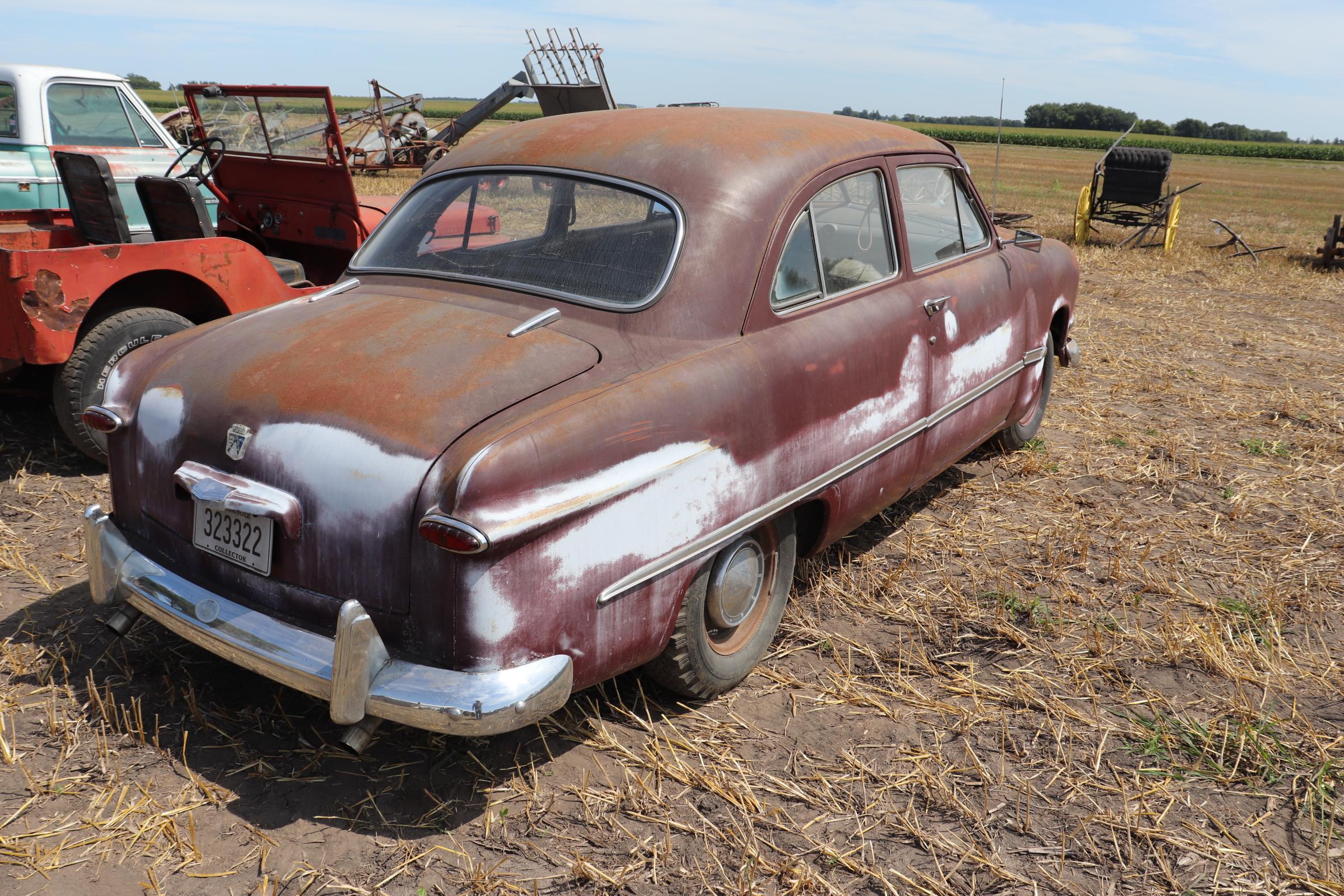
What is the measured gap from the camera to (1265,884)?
2.40 m

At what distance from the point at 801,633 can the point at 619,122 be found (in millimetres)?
1919

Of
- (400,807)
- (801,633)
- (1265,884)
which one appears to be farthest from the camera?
(801,633)

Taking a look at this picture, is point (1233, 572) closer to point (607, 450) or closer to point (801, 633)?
point (801, 633)

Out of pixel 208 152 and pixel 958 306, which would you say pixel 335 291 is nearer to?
pixel 958 306

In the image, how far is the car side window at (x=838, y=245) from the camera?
3191mm

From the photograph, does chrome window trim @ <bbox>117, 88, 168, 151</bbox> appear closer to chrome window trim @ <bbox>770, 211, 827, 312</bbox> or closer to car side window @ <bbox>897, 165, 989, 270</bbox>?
car side window @ <bbox>897, 165, 989, 270</bbox>

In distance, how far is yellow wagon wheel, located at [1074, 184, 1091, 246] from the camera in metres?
14.0

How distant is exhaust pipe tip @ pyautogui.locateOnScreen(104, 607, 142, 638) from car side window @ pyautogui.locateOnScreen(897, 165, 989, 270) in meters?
2.91

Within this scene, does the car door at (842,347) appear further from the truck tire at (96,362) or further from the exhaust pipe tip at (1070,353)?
the truck tire at (96,362)

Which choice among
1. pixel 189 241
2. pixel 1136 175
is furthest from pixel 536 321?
pixel 1136 175

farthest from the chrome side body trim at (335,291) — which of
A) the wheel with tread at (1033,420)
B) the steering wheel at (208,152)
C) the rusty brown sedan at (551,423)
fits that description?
the steering wheel at (208,152)

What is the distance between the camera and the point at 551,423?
7.69ft

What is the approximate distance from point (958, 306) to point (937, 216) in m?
0.46

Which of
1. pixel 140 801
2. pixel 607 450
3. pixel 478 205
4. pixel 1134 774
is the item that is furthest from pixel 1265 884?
pixel 478 205
